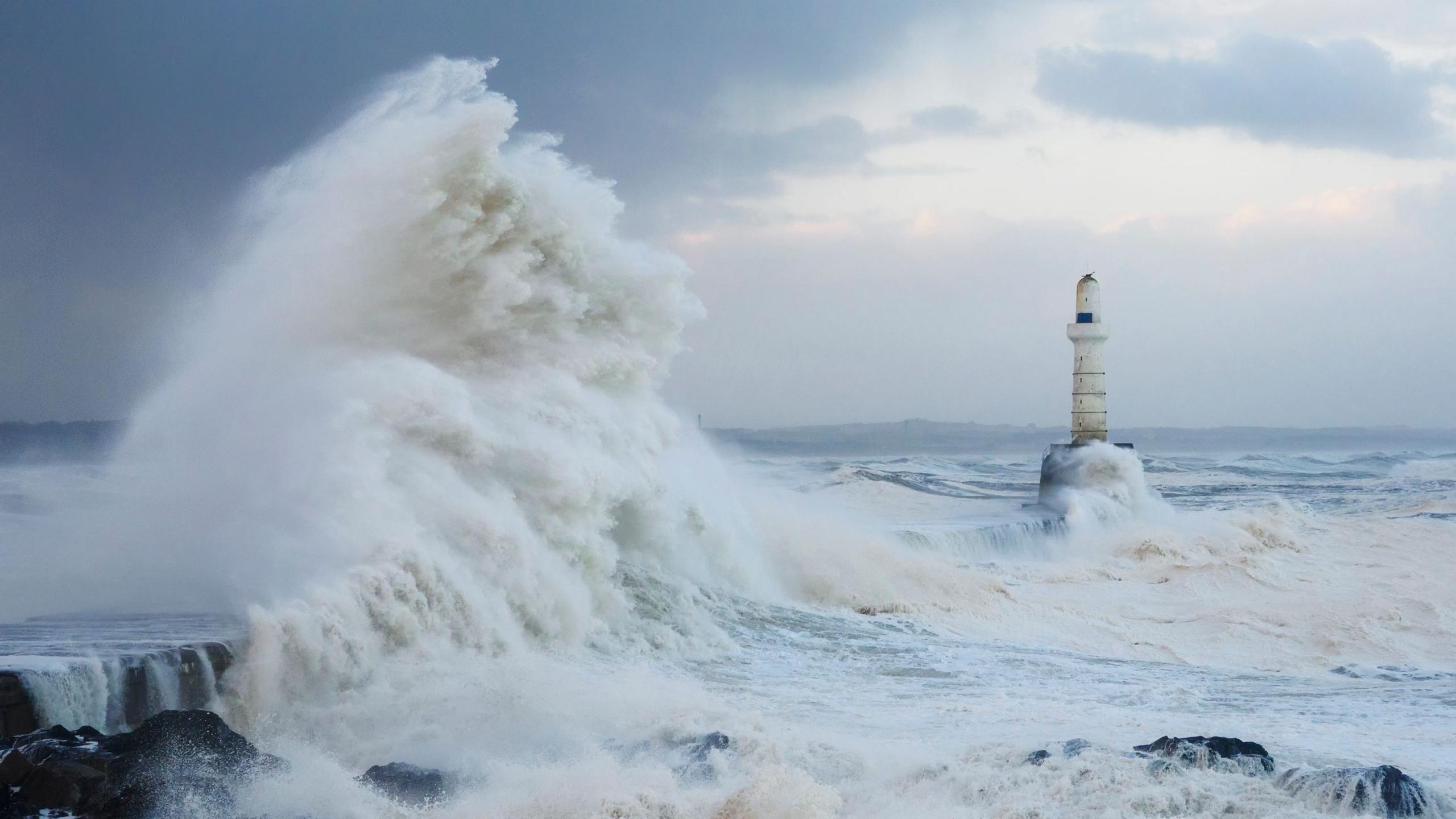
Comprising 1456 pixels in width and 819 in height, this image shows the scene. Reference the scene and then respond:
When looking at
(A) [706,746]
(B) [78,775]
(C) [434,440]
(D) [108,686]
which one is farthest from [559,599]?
(B) [78,775]

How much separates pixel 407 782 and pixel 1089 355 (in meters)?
22.2

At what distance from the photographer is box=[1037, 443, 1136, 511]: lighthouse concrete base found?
2579cm

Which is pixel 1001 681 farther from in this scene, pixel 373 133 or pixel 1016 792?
pixel 373 133

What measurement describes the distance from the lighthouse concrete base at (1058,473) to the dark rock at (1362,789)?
19487 millimetres

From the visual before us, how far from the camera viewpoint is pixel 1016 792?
608 cm

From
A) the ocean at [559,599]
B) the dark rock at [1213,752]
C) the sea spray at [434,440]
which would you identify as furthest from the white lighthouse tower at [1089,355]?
the dark rock at [1213,752]

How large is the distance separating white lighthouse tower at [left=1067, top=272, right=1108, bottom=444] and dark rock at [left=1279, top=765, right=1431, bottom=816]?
20806 millimetres

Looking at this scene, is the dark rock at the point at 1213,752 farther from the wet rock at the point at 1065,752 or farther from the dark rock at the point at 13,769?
the dark rock at the point at 13,769

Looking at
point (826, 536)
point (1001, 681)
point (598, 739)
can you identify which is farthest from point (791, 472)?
point (598, 739)

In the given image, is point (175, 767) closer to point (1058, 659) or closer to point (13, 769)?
point (13, 769)

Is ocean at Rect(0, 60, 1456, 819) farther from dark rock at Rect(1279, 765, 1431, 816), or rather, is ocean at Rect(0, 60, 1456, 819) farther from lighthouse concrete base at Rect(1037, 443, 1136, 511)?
lighthouse concrete base at Rect(1037, 443, 1136, 511)

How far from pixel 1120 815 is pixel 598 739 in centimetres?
280

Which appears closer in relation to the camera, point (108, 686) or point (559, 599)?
point (108, 686)

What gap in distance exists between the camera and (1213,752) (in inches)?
245
